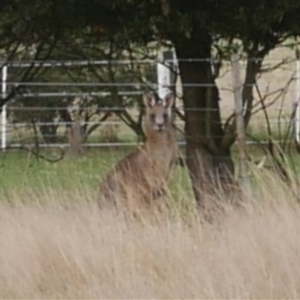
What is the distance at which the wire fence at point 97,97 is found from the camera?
38.1 ft

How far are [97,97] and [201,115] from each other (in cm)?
355

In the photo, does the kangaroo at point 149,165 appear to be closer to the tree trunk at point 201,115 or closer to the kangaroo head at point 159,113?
the kangaroo head at point 159,113

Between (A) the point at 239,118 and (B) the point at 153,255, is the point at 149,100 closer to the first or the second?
(A) the point at 239,118

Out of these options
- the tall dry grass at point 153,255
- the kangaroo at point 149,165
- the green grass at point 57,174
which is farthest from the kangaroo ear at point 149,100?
the tall dry grass at point 153,255

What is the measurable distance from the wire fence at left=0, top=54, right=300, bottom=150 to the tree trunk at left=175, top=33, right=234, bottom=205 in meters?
0.11

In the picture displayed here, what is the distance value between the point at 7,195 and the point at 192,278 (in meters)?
3.14

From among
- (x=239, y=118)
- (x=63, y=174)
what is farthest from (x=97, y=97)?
(x=239, y=118)

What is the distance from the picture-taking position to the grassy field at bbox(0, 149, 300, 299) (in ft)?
20.6

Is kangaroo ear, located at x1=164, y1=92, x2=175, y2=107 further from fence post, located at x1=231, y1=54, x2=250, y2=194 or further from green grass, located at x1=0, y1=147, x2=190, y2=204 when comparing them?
fence post, located at x1=231, y1=54, x2=250, y2=194

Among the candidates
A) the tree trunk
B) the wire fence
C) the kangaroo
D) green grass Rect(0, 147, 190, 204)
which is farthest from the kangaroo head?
green grass Rect(0, 147, 190, 204)

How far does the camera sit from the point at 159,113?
10.5 metres

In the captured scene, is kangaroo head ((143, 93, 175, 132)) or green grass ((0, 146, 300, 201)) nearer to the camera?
green grass ((0, 146, 300, 201))

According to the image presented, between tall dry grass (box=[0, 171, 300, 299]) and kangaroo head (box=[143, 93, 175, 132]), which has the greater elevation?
kangaroo head (box=[143, 93, 175, 132])

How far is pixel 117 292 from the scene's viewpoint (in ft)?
20.6
